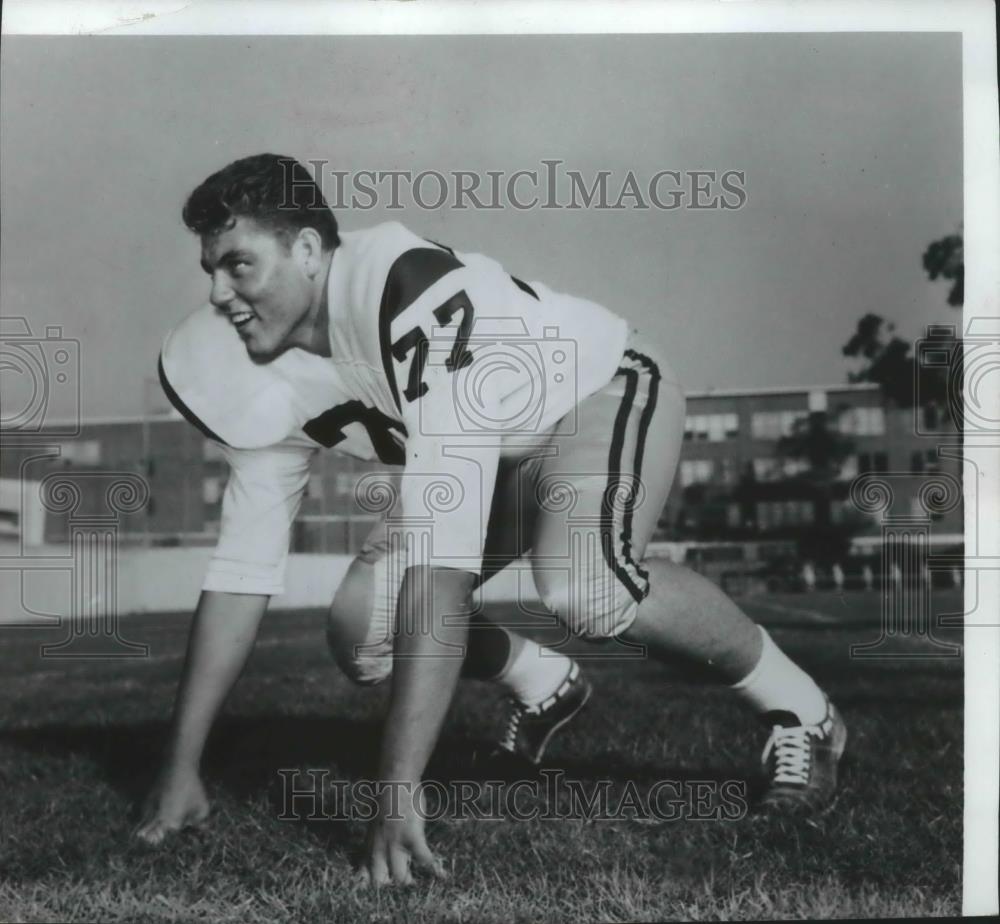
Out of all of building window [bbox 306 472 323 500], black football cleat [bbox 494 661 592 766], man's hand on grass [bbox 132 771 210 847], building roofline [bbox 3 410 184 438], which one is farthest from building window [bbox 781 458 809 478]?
man's hand on grass [bbox 132 771 210 847]

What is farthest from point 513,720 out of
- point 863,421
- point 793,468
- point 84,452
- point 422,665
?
point 84,452

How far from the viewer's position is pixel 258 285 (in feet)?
8.80

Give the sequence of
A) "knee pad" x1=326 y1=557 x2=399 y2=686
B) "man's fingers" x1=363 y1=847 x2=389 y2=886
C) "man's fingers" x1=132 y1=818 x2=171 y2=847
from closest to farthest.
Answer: "man's fingers" x1=363 y1=847 x2=389 y2=886
"man's fingers" x1=132 y1=818 x2=171 y2=847
"knee pad" x1=326 y1=557 x2=399 y2=686

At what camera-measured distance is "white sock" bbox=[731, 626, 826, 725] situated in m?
2.69

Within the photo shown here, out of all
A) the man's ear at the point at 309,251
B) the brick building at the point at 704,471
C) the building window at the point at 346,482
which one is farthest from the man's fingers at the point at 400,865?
the man's ear at the point at 309,251

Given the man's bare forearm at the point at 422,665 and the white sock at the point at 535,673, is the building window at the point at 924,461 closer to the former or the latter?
the white sock at the point at 535,673

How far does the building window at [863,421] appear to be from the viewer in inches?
109

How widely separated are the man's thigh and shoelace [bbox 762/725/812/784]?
1.61ft

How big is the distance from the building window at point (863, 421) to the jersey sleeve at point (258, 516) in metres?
1.33

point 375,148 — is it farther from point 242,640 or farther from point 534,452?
point 242,640

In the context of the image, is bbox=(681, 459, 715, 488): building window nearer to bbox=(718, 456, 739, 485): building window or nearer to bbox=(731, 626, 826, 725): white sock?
bbox=(718, 456, 739, 485): building window

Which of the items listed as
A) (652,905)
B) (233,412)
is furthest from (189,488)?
(652,905)

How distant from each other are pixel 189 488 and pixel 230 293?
482 millimetres

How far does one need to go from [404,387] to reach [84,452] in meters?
0.82
